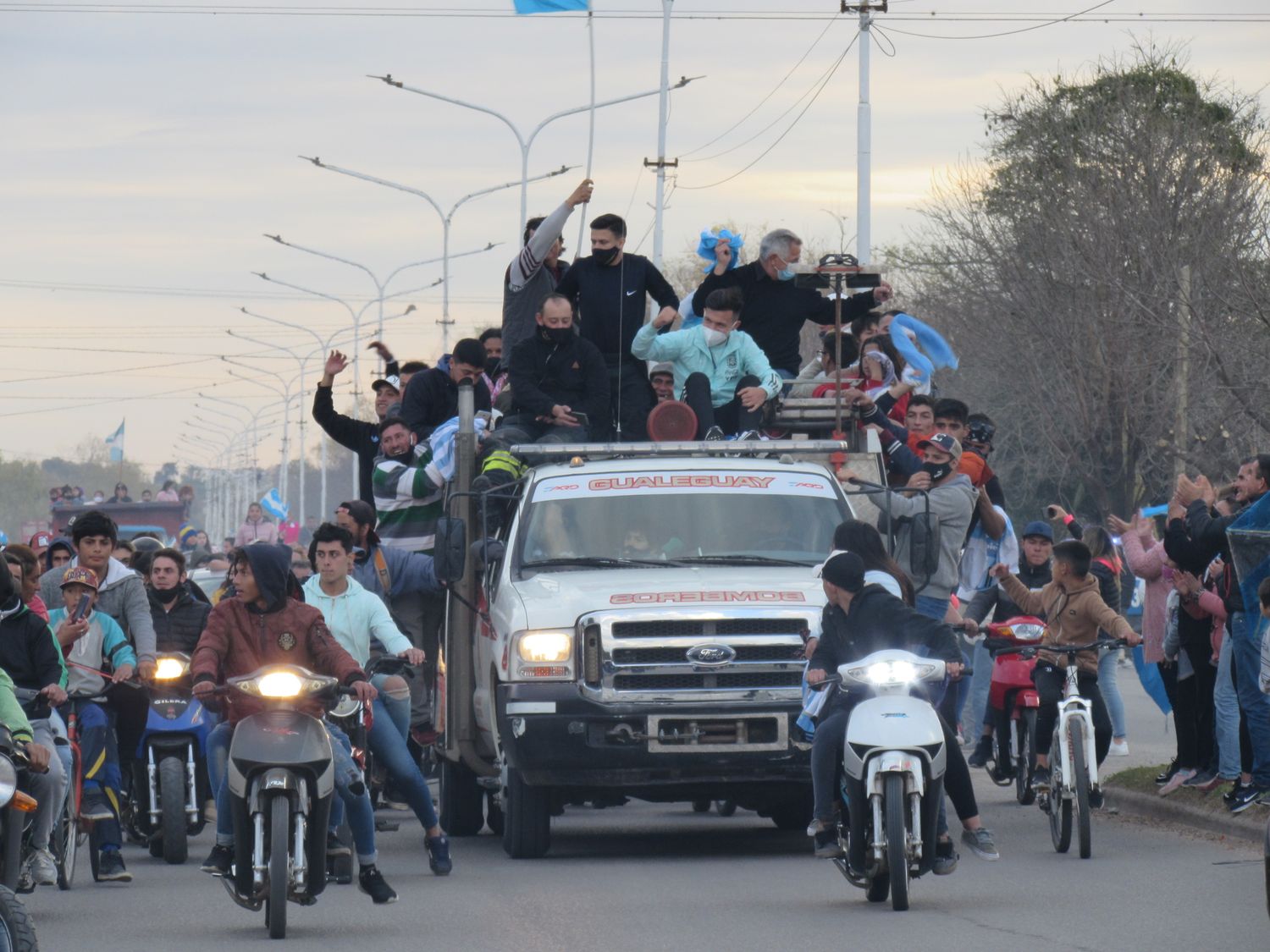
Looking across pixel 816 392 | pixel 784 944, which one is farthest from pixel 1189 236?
pixel 784 944

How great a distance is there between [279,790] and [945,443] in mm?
6723

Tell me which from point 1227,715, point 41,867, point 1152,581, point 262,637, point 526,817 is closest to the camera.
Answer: point 41,867

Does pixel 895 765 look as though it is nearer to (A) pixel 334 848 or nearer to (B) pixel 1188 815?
(A) pixel 334 848

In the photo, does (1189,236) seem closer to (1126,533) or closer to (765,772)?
(1126,533)

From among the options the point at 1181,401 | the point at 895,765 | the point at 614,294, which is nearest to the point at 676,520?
the point at 614,294

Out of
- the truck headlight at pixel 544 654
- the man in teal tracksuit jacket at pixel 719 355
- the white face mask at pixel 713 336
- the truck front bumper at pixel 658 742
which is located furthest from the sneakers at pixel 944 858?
the white face mask at pixel 713 336

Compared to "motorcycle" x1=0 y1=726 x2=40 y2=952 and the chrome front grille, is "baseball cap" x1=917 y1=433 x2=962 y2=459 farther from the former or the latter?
"motorcycle" x1=0 y1=726 x2=40 y2=952

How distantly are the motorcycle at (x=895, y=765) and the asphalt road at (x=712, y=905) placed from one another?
9.8 inches

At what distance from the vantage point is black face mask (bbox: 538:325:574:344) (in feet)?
50.8

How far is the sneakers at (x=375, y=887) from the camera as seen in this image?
1094 centimetres

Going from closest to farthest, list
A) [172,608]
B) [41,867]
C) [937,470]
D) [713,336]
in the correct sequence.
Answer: [41,867]
[172,608]
[937,470]
[713,336]

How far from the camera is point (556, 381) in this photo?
51.1 ft

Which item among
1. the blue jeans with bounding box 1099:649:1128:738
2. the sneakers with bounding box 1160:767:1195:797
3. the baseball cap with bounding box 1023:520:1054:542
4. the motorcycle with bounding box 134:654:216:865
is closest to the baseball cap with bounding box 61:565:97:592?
the motorcycle with bounding box 134:654:216:865

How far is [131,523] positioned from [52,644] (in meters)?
53.1
